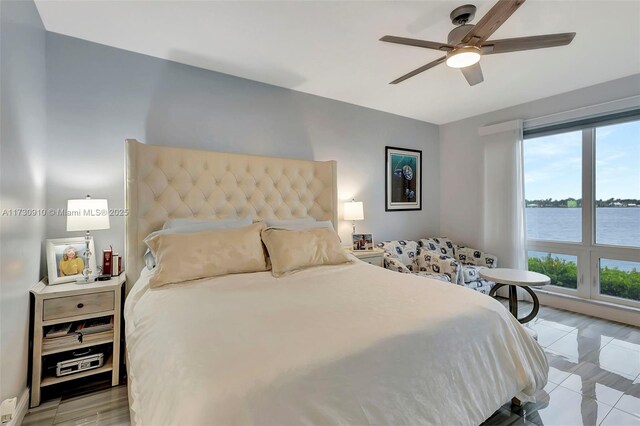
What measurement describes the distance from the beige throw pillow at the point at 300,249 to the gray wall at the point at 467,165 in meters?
2.72

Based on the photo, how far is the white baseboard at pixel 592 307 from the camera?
3.03 meters

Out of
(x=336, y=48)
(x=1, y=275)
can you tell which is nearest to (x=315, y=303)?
(x=1, y=275)

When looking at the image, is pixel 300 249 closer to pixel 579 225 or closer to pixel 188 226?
pixel 188 226

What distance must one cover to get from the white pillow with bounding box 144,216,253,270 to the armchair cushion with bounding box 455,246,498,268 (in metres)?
3.22

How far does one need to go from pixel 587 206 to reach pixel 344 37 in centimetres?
339

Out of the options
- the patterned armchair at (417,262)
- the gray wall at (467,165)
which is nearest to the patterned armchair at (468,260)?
the patterned armchair at (417,262)

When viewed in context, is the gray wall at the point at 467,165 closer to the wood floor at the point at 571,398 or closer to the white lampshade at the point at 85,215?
the wood floor at the point at 571,398

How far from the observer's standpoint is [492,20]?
1.53 meters

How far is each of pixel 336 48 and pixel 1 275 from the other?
2.53 metres

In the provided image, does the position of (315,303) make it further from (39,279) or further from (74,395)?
(39,279)

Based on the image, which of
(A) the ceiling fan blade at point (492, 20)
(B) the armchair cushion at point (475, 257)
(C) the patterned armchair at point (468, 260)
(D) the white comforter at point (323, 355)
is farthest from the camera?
(B) the armchair cushion at point (475, 257)

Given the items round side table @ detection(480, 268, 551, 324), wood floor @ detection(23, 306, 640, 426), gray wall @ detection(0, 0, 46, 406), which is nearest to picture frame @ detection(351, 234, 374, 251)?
round side table @ detection(480, 268, 551, 324)

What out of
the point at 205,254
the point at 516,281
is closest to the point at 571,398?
the point at 516,281

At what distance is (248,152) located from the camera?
2.96 m
